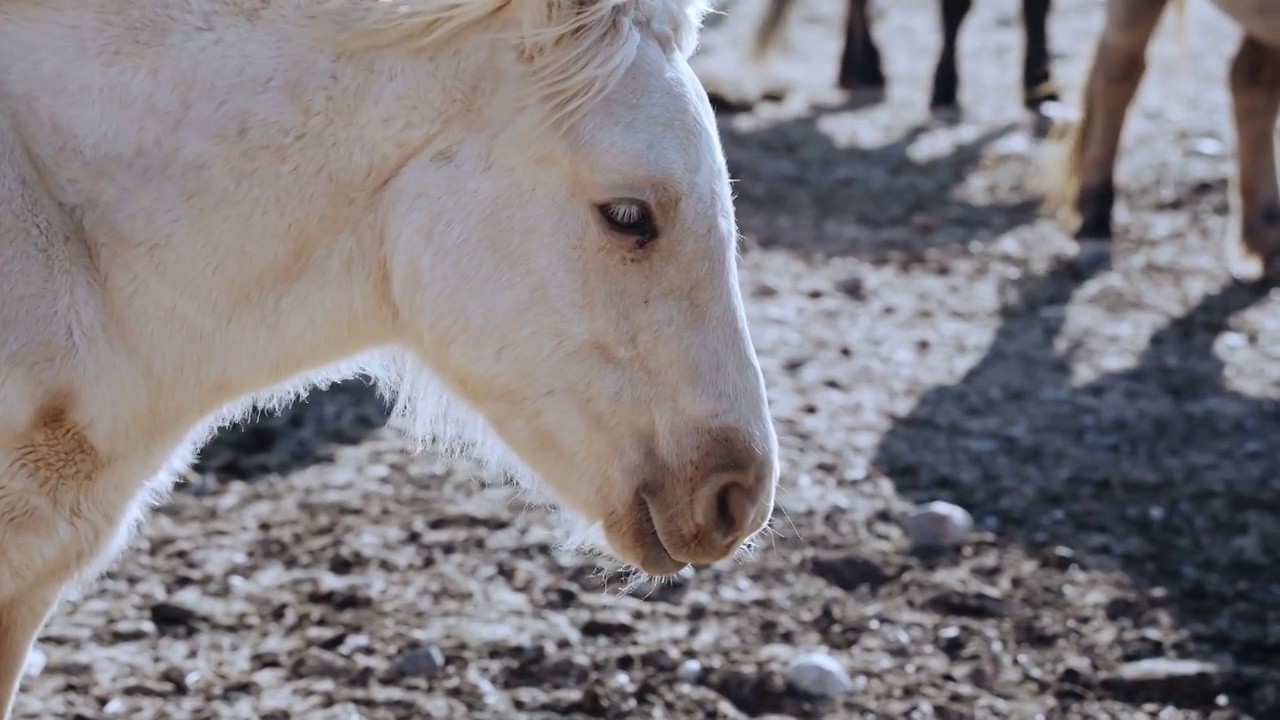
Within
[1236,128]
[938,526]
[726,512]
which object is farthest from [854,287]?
[726,512]

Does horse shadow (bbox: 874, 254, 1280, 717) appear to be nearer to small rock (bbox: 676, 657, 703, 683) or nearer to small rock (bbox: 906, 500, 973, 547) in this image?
small rock (bbox: 906, 500, 973, 547)

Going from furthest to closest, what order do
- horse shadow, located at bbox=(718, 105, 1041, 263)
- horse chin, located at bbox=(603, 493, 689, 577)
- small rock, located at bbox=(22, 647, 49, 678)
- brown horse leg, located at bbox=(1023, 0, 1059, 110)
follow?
brown horse leg, located at bbox=(1023, 0, 1059, 110), horse shadow, located at bbox=(718, 105, 1041, 263), small rock, located at bbox=(22, 647, 49, 678), horse chin, located at bbox=(603, 493, 689, 577)

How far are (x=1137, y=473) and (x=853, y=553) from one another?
1.11 meters

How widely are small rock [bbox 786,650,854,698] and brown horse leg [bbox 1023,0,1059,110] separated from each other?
262 inches

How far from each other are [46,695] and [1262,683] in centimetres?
260

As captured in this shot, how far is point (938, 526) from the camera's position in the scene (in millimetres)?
4199

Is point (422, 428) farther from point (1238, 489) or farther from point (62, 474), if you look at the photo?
point (1238, 489)

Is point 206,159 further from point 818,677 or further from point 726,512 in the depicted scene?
point 818,677

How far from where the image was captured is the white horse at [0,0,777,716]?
2.18 m

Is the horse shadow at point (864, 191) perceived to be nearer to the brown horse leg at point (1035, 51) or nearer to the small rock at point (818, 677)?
the brown horse leg at point (1035, 51)

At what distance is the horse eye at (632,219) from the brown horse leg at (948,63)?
7.59 metres

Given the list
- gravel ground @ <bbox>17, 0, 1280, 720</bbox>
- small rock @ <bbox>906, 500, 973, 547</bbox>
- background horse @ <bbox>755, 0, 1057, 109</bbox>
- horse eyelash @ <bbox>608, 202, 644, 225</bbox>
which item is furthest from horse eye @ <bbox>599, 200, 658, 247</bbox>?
background horse @ <bbox>755, 0, 1057, 109</bbox>

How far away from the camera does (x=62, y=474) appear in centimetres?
213

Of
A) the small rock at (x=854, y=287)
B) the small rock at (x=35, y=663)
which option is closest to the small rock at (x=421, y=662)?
the small rock at (x=35, y=663)
